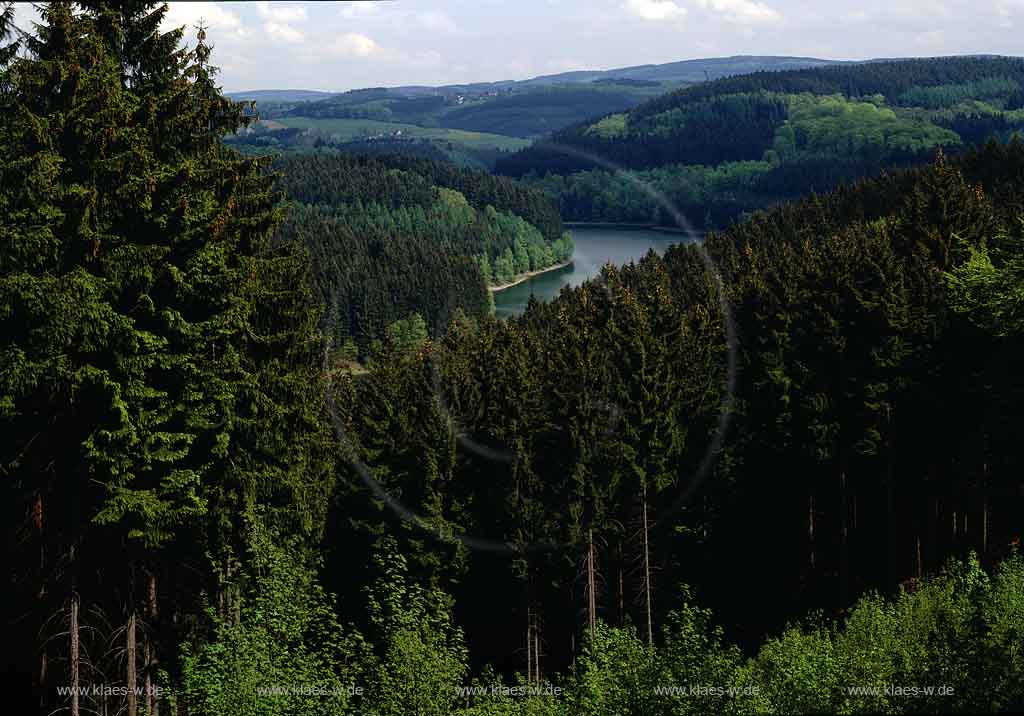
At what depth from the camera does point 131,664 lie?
2106cm

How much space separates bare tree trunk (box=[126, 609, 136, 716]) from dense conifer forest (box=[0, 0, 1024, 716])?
20cm

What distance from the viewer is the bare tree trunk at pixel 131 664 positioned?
20792mm

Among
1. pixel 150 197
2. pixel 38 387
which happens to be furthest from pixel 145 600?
pixel 150 197

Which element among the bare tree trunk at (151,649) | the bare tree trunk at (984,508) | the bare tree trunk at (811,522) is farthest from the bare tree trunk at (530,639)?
the bare tree trunk at (984,508)

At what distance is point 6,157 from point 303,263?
12483mm

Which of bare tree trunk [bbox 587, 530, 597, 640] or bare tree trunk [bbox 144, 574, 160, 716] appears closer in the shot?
bare tree trunk [bbox 144, 574, 160, 716]

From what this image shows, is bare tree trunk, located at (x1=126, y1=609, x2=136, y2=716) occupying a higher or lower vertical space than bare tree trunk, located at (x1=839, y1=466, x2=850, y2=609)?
higher

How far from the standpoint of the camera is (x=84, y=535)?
20.6m

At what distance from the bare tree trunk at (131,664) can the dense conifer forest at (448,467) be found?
8.0 inches

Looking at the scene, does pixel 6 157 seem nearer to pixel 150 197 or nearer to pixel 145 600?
pixel 150 197

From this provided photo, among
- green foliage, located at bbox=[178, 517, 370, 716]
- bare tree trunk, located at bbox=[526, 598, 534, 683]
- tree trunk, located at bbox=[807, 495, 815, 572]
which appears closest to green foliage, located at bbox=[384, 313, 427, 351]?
tree trunk, located at bbox=[807, 495, 815, 572]

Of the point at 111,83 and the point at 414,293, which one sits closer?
the point at 111,83

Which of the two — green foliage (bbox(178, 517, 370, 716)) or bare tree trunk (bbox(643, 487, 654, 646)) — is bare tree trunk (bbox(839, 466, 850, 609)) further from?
green foliage (bbox(178, 517, 370, 716))

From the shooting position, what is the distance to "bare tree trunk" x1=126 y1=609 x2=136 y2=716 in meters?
20.8
